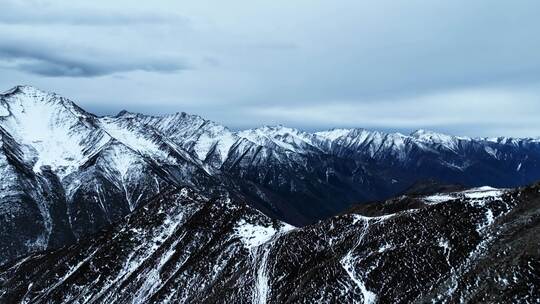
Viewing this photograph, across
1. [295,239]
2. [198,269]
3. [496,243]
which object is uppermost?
[496,243]

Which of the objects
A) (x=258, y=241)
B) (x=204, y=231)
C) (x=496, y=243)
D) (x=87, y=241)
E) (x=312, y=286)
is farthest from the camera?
(x=87, y=241)

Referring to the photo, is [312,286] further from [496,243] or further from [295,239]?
[496,243]

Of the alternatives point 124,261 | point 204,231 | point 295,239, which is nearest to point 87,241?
point 124,261

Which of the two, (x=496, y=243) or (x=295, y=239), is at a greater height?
(x=496, y=243)

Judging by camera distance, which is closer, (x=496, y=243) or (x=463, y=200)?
(x=496, y=243)

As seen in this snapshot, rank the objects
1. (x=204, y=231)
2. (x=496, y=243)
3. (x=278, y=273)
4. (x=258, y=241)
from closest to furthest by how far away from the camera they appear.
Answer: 1. (x=496, y=243)
2. (x=278, y=273)
3. (x=258, y=241)
4. (x=204, y=231)

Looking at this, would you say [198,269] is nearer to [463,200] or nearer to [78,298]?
[78,298]

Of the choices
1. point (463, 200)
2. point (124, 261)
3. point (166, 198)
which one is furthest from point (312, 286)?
point (166, 198)
